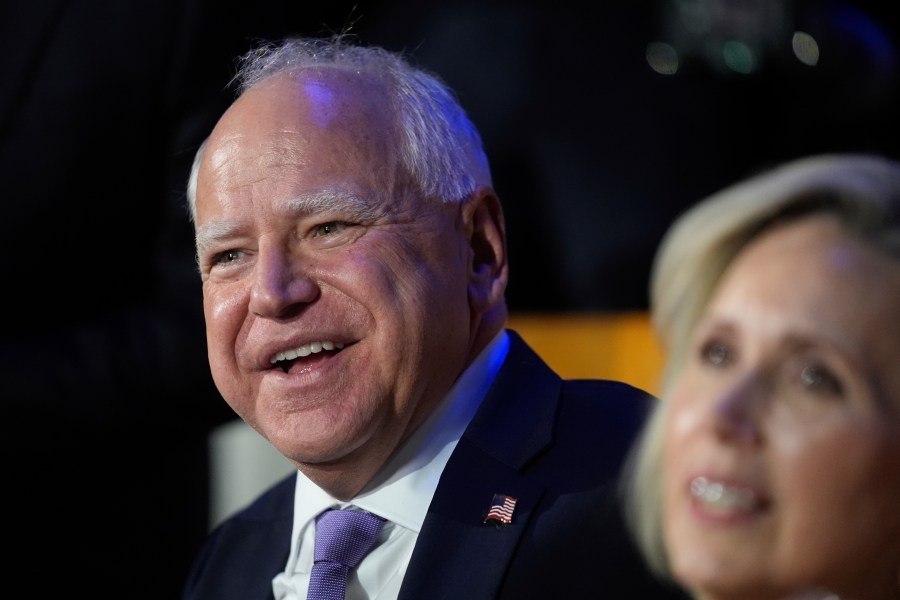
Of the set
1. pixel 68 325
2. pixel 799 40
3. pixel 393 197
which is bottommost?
pixel 68 325

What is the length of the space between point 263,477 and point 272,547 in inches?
79.7

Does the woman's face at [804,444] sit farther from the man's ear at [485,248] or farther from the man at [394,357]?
the man's ear at [485,248]

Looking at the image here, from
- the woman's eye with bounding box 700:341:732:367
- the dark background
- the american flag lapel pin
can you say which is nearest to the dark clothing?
the dark background

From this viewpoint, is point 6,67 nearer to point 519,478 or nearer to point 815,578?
point 519,478

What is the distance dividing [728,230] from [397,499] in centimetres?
71

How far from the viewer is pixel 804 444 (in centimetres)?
105

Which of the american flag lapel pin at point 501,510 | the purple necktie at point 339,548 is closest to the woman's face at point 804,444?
the american flag lapel pin at point 501,510

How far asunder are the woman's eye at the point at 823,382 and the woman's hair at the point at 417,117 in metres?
0.79

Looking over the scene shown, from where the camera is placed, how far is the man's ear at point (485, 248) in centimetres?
182

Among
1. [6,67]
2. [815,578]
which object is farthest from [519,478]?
[6,67]

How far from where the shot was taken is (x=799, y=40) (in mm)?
2949

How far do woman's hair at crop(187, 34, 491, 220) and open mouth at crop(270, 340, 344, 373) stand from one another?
0.24 meters

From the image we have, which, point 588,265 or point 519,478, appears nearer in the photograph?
point 519,478

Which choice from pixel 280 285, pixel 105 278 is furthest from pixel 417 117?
pixel 105 278
